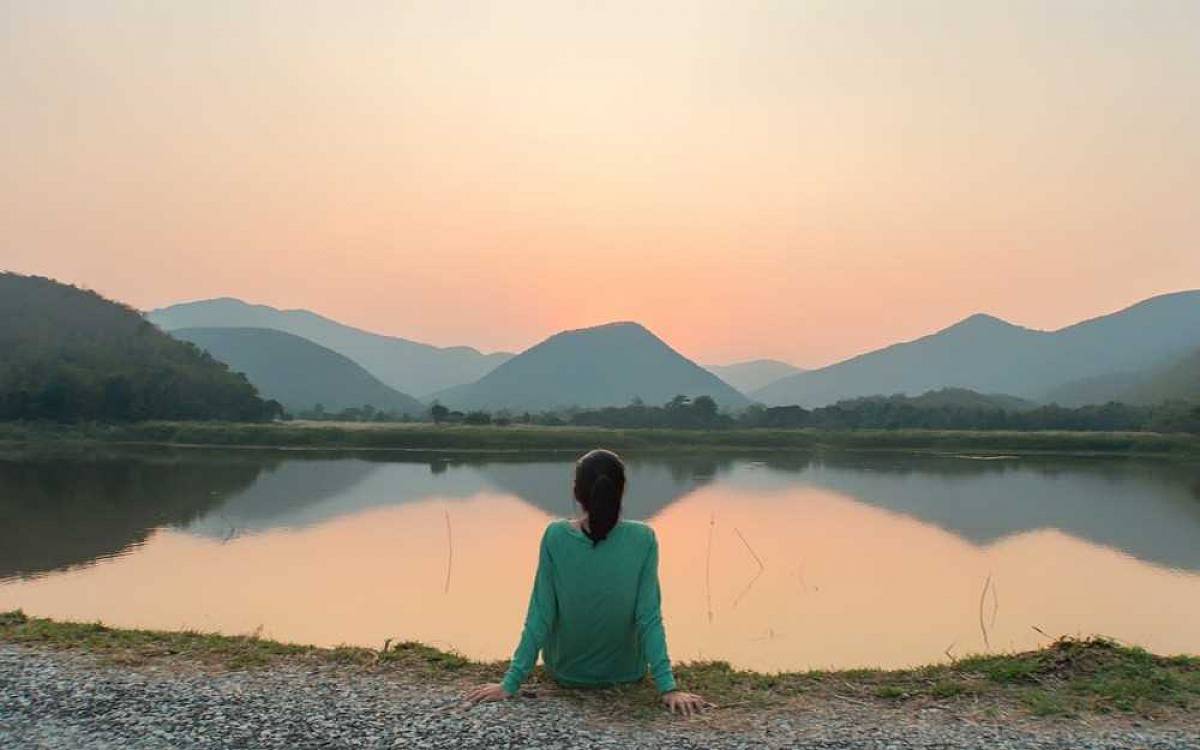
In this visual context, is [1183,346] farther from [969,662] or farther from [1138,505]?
[969,662]

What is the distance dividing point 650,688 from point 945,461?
43.7m

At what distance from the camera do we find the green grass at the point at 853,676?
4.81 meters

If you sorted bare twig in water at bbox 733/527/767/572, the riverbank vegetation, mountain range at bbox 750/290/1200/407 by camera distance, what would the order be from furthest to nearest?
mountain range at bbox 750/290/1200/407, the riverbank vegetation, bare twig in water at bbox 733/527/767/572

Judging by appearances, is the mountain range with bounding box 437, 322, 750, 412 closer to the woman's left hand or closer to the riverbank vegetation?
the riverbank vegetation

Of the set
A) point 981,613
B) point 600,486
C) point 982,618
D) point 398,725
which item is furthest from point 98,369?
point 600,486

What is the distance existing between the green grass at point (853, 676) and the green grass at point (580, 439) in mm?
44311

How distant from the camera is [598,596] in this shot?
427 centimetres

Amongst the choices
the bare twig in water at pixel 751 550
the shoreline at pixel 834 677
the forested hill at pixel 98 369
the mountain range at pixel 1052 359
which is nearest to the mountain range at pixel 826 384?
the mountain range at pixel 1052 359

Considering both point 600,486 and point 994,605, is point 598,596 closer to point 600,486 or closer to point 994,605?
point 600,486

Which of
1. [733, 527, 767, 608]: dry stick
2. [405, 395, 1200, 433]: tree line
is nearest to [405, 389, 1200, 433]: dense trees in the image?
[405, 395, 1200, 433]: tree line

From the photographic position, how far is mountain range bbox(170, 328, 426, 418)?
13262 cm

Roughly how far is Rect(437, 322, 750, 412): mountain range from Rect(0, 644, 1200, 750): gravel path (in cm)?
13803

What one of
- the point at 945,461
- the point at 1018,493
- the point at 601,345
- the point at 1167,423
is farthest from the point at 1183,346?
the point at 1018,493

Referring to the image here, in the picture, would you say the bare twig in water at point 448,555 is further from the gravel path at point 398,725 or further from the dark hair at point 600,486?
the dark hair at point 600,486
